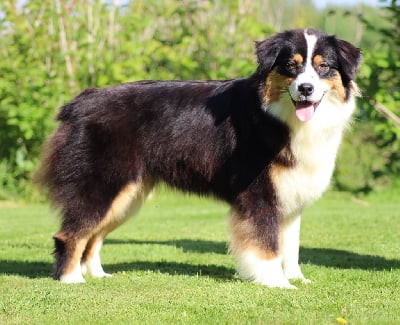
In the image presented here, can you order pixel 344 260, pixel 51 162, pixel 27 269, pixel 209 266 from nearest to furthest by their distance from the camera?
pixel 51 162
pixel 27 269
pixel 209 266
pixel 344 260

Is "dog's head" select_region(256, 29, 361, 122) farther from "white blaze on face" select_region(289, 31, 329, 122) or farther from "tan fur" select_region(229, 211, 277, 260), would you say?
"tan fur" select_region(229, 211, 277, 260)

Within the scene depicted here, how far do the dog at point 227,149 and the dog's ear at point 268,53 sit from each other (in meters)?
0.01

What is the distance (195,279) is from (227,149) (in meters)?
1.21

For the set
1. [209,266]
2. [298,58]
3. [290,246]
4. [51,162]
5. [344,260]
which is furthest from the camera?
[344,260]

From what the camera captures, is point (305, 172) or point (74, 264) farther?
point (74, 264)

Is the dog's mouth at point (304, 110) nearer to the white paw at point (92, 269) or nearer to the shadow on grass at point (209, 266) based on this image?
the shadow on grass at point (209, 266)

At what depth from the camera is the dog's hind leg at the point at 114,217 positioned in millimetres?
6711

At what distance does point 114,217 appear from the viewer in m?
6.82

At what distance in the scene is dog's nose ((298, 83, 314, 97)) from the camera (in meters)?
5.80

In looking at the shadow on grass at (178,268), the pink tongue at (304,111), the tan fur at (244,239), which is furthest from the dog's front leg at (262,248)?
the pink tongue at (304,111)

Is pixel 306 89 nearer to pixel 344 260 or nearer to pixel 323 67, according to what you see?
pixel 323 67

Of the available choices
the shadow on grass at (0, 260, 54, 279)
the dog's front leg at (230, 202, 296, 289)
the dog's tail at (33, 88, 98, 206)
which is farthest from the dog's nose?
the shadow on grass at (0, 260, 54, 279)

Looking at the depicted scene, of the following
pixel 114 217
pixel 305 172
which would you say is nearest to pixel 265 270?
pixel 305 172

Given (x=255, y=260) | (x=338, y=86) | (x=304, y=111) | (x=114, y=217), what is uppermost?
(x=338, y=86)
